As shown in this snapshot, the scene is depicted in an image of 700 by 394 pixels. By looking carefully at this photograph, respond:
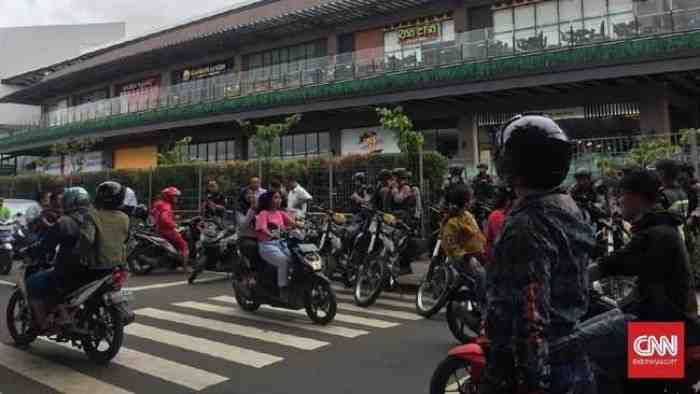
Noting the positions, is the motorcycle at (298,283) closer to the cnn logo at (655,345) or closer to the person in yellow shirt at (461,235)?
the person in yellow shirt at (461,235)

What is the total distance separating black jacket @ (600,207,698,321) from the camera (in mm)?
3043

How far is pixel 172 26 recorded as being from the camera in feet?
122

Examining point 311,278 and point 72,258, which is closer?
point 72,258

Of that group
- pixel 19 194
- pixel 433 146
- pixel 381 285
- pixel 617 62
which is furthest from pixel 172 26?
pixel 381 285

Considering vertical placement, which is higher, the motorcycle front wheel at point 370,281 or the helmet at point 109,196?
the helmet at point 109,196

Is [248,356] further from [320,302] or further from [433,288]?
[433,288]

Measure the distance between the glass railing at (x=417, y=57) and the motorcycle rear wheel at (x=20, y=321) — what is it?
17.3 meters

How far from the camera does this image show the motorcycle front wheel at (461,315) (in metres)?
6.05

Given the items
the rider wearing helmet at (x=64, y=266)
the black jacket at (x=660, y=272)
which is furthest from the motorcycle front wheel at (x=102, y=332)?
the black jacket at (x=660, y=272)

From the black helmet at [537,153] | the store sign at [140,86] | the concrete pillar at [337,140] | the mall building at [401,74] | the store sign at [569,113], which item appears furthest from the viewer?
the store sign at [140,86]

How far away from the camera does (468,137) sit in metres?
23.1

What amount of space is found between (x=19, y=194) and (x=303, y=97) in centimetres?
1391

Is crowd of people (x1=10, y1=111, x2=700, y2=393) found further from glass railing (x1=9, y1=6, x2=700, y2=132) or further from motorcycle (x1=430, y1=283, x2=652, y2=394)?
glass railing (x1=9, y1=6, x2=700, y2=132)

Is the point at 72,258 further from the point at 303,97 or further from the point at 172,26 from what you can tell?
the point at 172,26
